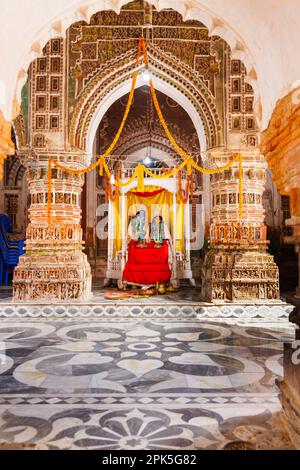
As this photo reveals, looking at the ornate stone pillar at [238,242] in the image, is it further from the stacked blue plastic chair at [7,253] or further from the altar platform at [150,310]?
the stacked blue plastic chair at [7,253]

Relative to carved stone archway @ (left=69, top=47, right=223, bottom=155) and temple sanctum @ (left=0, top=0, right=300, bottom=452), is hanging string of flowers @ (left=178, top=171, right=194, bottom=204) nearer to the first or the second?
temple sanctum @ (left=0, top=0, right=300, bottom=452)

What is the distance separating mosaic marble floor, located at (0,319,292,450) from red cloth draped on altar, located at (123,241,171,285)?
3.20 metres

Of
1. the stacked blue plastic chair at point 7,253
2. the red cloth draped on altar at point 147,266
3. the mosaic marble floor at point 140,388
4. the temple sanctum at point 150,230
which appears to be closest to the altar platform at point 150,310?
the temple sanctum at point 150,230

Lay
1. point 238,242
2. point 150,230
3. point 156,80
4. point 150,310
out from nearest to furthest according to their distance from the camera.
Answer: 1. point 150,310
2. point 238,242
3. point 156,80
4. point 150,230

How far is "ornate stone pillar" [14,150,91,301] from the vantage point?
6.16 metres

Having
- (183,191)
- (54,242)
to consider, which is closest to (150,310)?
(54,242)

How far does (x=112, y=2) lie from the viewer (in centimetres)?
276

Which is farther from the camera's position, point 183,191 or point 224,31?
point 183,191

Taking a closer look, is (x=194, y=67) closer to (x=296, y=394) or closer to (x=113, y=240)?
(x=113, y=240)

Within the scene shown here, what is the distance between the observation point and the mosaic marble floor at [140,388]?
2.05m

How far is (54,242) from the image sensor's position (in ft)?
20.8

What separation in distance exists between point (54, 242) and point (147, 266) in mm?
2234

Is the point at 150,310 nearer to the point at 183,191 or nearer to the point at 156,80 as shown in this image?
the point at 183,191

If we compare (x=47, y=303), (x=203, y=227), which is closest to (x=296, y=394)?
(x=47, y=303)
